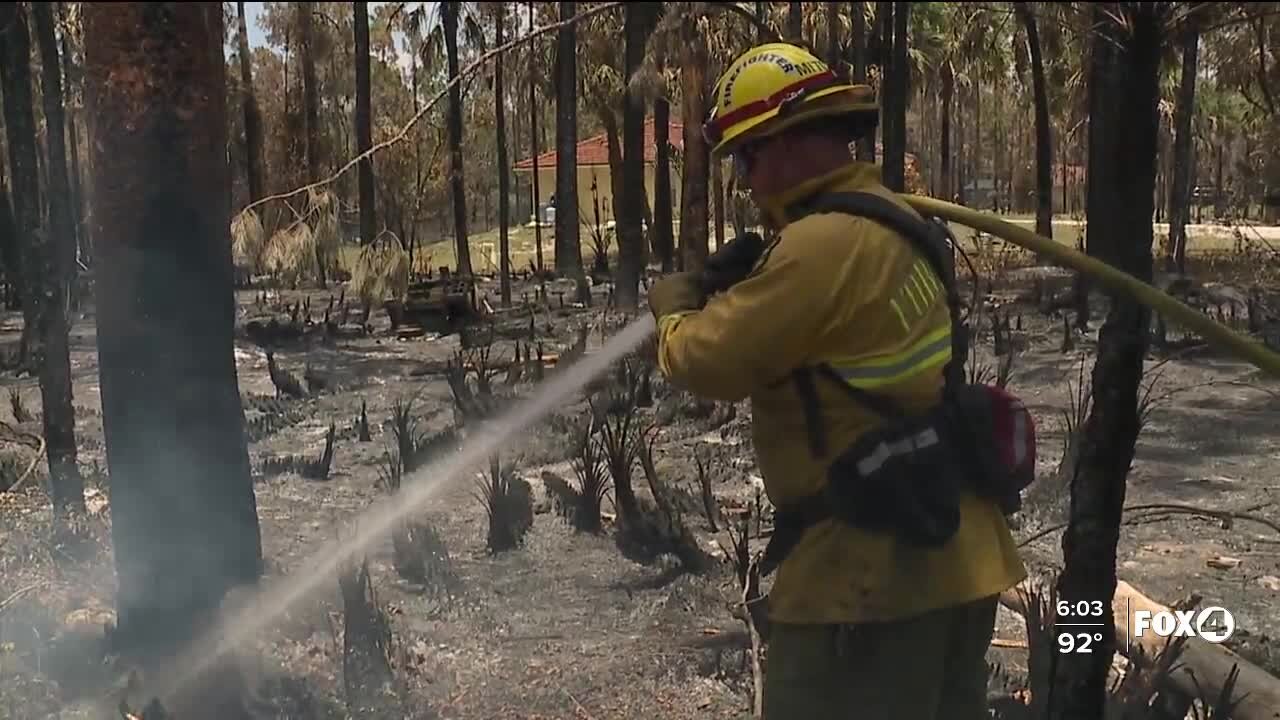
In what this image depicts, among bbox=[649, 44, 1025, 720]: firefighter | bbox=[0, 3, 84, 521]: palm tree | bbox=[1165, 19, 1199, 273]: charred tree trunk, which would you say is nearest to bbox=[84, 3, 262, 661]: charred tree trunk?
bbox=[0, 3, 84, 521]: palm tree

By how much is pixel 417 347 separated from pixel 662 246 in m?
9.24

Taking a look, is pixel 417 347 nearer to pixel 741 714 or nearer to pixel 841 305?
pixel 741 714

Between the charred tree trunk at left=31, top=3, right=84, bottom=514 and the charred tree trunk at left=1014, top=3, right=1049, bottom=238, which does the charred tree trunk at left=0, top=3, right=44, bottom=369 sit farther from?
the charred tree trunk at left=1014, top=3, right=1049, bottom=238

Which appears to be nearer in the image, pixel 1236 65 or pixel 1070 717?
pixel 1070 717

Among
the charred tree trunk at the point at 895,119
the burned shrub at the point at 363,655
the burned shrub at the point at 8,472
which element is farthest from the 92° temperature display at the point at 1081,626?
the charred tree trunk at the point at 895,119

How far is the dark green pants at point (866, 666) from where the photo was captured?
2000 mm

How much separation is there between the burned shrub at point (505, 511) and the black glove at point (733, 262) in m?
3.18

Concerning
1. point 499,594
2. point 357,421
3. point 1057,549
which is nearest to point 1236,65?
point 1057,549

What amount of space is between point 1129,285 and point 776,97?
2.07 ft

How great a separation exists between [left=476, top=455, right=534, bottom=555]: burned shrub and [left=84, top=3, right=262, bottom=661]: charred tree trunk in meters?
1.42

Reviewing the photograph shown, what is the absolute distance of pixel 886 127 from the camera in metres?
11.2

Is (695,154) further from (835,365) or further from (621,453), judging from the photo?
(835,365)

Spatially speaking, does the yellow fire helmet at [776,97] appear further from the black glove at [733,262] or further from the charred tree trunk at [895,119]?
the charred tree trunk at [895,119]

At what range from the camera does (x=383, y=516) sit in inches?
214
